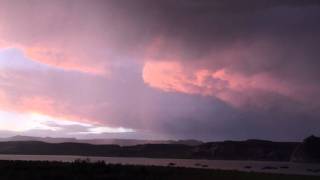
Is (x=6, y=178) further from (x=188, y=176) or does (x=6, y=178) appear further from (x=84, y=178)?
(x=188, y=176)

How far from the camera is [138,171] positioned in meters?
59.8

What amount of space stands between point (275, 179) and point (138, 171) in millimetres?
13655

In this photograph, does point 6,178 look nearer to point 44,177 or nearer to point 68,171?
point 44,177

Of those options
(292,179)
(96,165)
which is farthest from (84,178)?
(292,179)

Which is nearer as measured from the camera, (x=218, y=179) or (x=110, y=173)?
(x=218, y=179)

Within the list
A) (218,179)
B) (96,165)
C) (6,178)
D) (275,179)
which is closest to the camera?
(6,178)

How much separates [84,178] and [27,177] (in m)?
4.94

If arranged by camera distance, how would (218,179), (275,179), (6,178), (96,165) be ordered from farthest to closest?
(96,165) < (275,179) < (218,179) < (6,178)

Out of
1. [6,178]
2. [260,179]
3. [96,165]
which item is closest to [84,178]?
[6,178]

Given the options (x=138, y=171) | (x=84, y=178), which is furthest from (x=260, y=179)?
(x=84, y=178)

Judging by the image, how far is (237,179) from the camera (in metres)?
55.6

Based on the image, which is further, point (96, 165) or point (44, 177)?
point (96, 165)

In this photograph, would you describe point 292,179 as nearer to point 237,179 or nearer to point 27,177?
point 237,179

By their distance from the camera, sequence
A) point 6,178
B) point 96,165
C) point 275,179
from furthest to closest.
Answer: point 96,165 → point 275,179 → point 6,178
